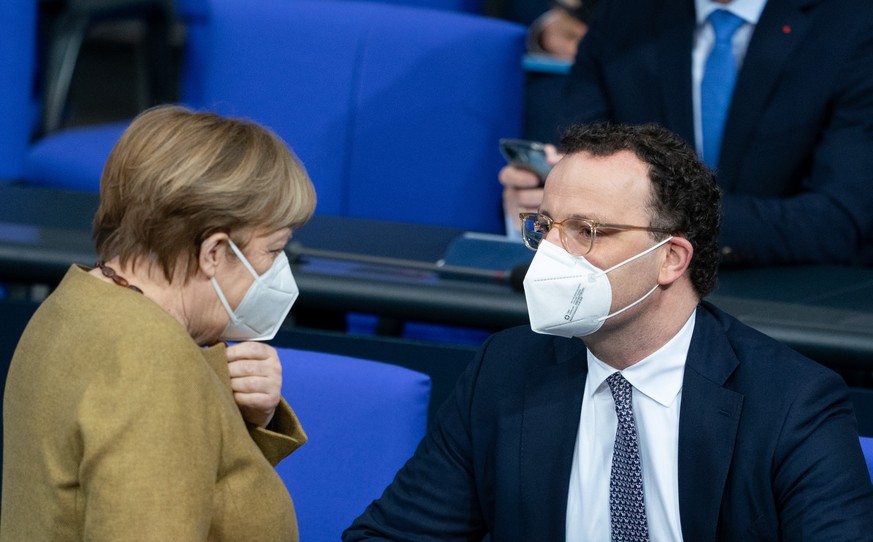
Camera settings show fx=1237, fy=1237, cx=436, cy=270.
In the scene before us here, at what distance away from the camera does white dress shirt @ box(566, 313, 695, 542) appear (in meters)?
1.51

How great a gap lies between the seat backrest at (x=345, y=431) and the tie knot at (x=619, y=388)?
0.26 m

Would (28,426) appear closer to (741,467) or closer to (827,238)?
(741,467)

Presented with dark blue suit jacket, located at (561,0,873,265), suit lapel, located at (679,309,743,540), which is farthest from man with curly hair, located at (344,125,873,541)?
dark blue suit jacket, located at (561,0,873,265)

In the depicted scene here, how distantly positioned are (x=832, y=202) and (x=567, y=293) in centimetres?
109

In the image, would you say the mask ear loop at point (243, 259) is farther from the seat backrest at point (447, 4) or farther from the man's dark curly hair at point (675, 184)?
the seat backrest at point (447, 4)

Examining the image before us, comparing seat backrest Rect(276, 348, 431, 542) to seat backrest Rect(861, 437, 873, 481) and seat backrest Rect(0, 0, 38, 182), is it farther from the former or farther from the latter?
seat backrest Rect(0, 0, 38, 182)

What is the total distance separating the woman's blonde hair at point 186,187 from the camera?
1294 mm

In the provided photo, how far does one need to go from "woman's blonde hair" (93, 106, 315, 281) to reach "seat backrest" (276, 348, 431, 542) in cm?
37

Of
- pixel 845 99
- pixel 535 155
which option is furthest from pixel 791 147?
pixel 535 155

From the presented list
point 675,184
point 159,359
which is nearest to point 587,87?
point 675,184

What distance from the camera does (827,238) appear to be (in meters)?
2.38

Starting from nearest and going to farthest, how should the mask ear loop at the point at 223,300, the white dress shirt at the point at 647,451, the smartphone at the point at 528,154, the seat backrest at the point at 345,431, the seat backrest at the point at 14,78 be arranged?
the mask ear loop at the point at 223,300 → the white dress shirt at the point at 647,451 → the seat backrest at the point at 345,431 → the smartphone at the point at 528,154 → the seat backrest at the point at 14,78

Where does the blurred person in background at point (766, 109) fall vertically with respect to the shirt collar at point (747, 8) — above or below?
below

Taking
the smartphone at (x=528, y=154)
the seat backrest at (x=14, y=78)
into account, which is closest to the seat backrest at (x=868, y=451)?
the smartphone at (x=528, y=154)
